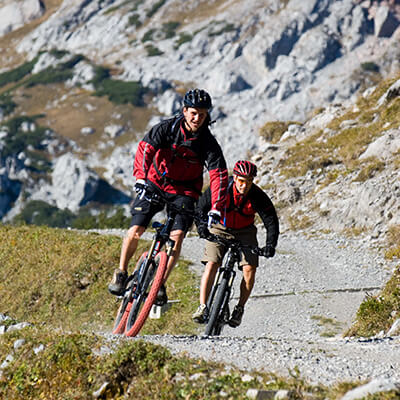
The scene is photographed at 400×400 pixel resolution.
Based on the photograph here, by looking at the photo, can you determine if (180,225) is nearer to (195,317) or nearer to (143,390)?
(195,317)

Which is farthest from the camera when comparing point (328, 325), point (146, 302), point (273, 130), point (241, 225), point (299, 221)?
point (273, 130)

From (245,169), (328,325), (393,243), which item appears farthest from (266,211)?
(393,243)

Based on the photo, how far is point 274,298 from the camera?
48.9 feet

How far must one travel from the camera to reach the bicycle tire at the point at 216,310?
9.26 meters

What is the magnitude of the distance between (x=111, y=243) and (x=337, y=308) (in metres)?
8.49

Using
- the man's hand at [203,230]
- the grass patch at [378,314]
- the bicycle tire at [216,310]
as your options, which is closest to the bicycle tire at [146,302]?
the man's hand at [203,230]

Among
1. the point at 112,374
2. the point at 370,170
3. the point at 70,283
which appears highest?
the point at 112,374

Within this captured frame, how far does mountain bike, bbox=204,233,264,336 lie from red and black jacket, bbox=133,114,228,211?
1.00 meters

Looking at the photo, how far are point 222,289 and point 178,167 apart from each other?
2268 millimetres

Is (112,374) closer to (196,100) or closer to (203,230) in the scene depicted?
(203,230)

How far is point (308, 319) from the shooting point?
13.1 m

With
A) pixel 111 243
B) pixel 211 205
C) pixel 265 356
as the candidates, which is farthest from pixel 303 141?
pixel 265 356

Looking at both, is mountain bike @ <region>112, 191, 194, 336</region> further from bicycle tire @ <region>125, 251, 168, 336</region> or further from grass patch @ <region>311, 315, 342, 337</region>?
grass patch @ <region>311, 315, 342, 337</region>

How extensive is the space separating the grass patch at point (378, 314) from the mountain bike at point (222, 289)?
267cm
